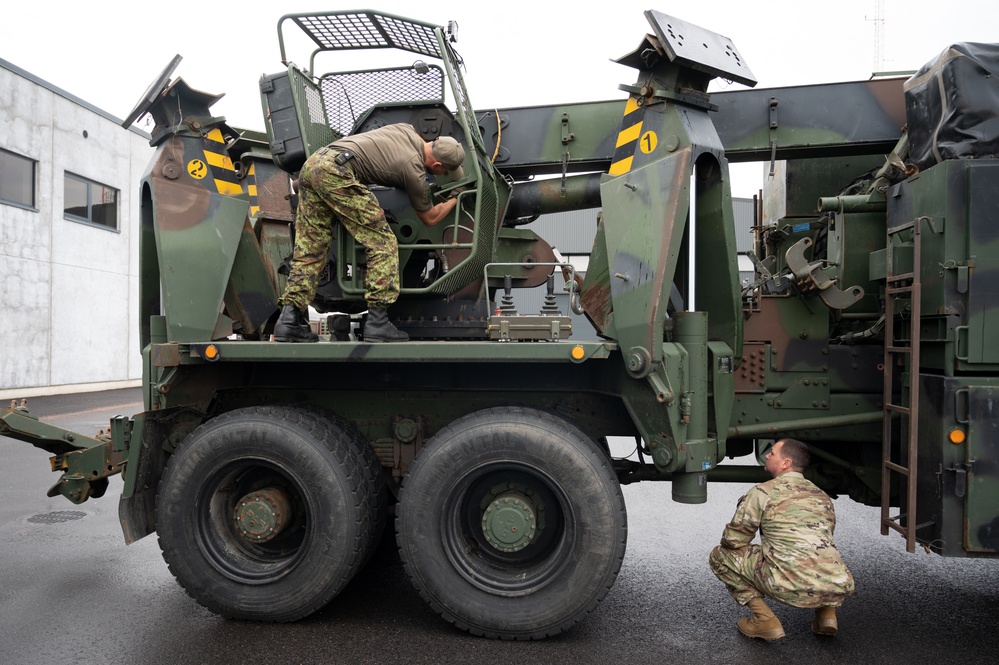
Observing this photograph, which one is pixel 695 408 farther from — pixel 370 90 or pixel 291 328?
pixel 370 90

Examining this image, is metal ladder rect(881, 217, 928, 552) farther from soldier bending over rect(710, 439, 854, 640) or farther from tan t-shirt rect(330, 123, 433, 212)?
tan t-shirt rect(330, 123, 433, 212)

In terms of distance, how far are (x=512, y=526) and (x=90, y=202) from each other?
57.2ft

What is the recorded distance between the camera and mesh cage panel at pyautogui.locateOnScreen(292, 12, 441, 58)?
4.28 meters

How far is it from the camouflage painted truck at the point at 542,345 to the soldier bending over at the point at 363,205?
18cm

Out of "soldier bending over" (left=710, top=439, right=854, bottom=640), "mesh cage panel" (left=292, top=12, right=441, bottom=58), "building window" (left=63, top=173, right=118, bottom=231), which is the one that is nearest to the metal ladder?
"soldier bending over" (left=710, top=439, right=854, bottom=640)

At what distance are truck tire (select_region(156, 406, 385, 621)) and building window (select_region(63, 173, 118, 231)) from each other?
1543cm

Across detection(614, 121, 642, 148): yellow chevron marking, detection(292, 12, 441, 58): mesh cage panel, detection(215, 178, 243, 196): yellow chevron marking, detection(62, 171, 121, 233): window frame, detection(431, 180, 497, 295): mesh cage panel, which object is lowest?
detection(431, 180, 497, 295): mesh cage panel

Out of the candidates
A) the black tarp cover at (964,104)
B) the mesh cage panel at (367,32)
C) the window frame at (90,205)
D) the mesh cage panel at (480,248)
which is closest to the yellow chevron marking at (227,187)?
the mesh cage panel at (367,32)

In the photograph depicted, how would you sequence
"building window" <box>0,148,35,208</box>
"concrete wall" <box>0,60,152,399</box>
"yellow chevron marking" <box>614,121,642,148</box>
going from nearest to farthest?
"yellow chevron marking" <box>614,121,642,148</box> → "building window" <box>0,148,35,208</box> → "concrete wall" <box>0,60,152,399</box>

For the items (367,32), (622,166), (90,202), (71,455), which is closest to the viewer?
(622,166)

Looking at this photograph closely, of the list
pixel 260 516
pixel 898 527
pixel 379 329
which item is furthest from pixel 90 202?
pixel 898 527

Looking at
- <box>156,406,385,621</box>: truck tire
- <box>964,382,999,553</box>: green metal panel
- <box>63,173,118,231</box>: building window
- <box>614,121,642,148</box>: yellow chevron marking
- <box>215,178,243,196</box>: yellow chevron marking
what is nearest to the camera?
<box>964,382,999,553</box>: green metal panel

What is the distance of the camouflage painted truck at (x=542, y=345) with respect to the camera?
3646 millimetres

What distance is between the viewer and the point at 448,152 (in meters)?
4.11
